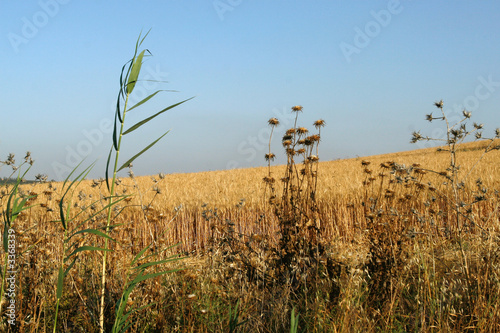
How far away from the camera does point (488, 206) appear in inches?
269

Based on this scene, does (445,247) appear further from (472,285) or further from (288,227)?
(288,227)

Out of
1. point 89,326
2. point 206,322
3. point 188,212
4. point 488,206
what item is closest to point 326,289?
point 206,322

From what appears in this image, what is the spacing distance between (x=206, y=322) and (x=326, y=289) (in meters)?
1.10

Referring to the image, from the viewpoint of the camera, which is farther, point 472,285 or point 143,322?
point 472,285

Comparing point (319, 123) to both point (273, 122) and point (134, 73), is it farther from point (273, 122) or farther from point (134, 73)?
point (134, 73)

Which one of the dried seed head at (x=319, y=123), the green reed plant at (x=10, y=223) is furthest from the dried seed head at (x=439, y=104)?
the green reed plant at (x=10, y=223)

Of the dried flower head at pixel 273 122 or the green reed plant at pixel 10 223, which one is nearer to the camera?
the green reed plant at pixel 10 223

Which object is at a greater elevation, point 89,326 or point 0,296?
point 0,296

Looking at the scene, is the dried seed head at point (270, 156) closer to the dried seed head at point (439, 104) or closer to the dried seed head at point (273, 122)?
the dried seed head at point (273, 122)

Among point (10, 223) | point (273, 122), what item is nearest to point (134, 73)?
point (10, 223)

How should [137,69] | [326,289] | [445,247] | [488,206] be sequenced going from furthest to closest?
[488,206], [445,247], [326,289], [137,69]

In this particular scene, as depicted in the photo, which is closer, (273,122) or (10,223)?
(10,223)

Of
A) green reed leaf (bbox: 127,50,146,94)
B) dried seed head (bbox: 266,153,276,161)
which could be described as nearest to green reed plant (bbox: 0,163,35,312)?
green reed leaf (bbox: 127,50,146,94)

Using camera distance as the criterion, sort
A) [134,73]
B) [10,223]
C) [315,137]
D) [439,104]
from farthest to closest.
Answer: [315,137] < [439,104] < [10,223] < [134,73]
